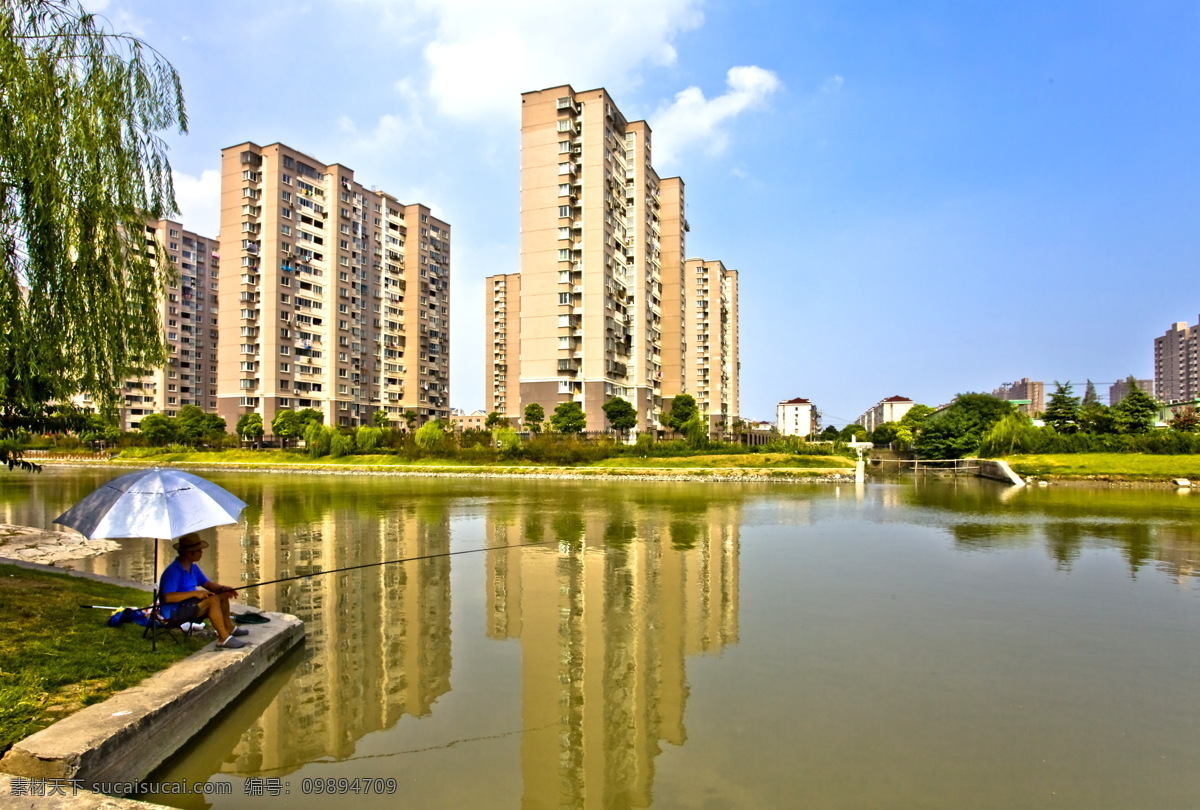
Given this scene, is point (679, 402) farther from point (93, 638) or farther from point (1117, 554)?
point (93, 638)

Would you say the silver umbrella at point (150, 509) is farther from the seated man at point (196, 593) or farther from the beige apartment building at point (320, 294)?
the beige apartment building at point (320, 294)

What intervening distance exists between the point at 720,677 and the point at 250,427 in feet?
234

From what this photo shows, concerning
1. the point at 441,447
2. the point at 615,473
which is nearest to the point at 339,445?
the point at 441,447

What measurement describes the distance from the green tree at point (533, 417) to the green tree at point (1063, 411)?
4433 cm

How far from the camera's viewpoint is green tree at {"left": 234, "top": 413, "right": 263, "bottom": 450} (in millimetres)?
69125

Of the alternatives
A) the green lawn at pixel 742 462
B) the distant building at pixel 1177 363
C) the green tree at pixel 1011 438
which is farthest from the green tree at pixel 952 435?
the distant building at pixel 1177 363

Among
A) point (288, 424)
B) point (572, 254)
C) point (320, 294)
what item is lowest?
point (288, 424)

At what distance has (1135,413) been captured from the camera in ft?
188

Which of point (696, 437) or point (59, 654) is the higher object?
point (696, 437)

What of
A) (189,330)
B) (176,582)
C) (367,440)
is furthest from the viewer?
(189,330)

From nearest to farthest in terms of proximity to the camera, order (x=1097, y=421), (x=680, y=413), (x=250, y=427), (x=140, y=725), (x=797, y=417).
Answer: (x=140, y=725) → (x=1097, y=421) → (x=250, y=427) → (x=680, y=413) → (x=797, y=417)

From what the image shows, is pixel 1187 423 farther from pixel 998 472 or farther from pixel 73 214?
pixel 73 214

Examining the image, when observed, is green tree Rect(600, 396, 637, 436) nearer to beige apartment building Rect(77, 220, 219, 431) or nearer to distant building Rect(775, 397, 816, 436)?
beige apartment building Rect(77, 220, 219, 431)

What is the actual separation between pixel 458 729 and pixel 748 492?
31046 millimetres
